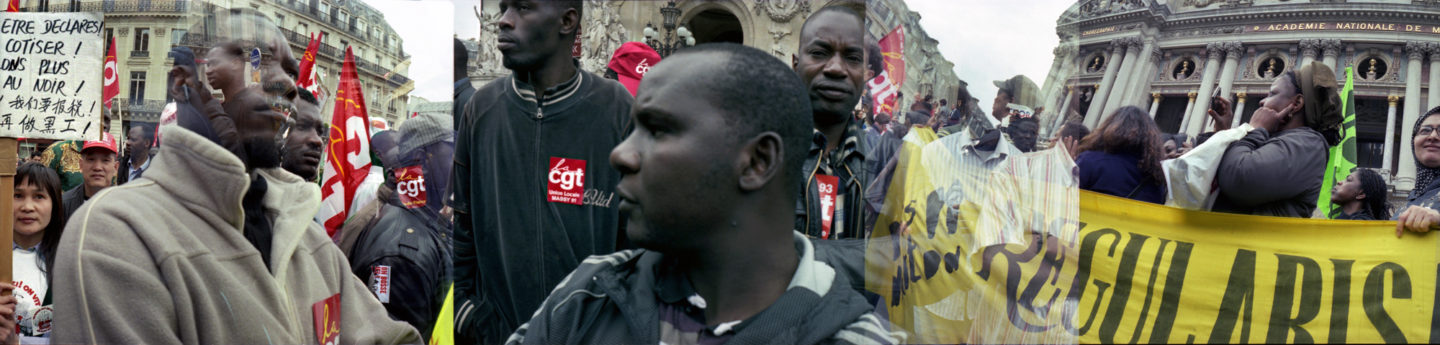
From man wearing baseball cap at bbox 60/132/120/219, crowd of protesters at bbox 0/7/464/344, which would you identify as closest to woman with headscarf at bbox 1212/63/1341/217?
crowd of protesters at bbox 0/7/464/344

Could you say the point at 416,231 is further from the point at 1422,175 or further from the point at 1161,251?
the point at 1422,175

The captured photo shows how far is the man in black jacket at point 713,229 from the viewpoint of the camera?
2.02 metres

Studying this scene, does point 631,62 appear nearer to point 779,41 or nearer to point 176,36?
point 779,41

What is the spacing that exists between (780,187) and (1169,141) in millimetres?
3073

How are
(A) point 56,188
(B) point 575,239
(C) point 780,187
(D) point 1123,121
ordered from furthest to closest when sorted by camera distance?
(A) point 56,188
(D) point 1123,121
(B) point 575,239
(C) point 780,187

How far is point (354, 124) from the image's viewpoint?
12.8 ft

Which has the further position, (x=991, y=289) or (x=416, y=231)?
(x=416, y=231)

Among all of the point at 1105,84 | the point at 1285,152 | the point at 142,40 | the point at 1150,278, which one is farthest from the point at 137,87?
the point at 1285,152

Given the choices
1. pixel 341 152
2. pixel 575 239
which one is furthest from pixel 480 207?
pixel 341 152

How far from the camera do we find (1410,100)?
4.41 metres

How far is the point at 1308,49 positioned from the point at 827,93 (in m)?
2.52

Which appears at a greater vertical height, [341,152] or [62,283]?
[341,152]

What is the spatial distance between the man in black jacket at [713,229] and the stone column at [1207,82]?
110 inches

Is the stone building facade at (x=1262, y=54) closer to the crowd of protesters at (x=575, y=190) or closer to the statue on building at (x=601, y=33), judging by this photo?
the crowd of protesters at (x=575, y=190)
